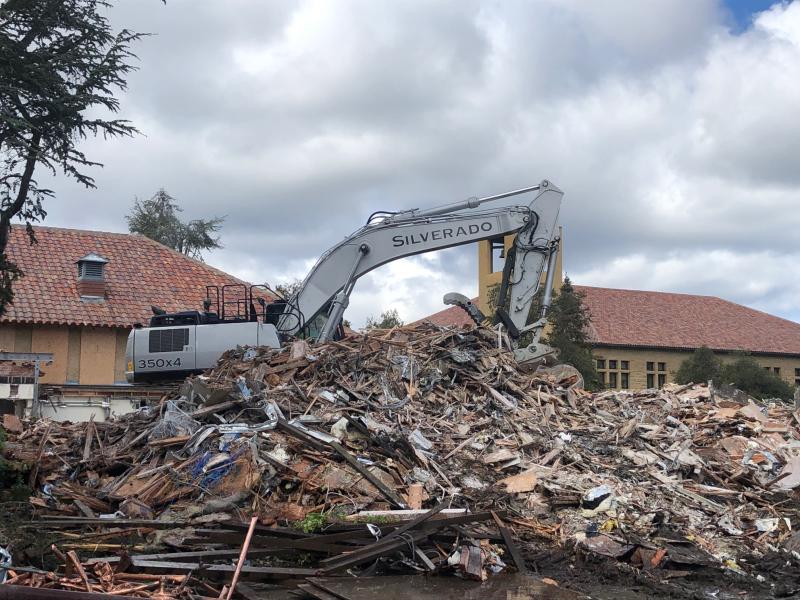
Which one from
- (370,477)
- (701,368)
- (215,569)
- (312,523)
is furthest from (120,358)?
(701,368)

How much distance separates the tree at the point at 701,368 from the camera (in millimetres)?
33469

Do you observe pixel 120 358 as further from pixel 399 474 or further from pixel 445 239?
pixel 399 474

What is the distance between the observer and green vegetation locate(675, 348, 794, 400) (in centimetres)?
3281

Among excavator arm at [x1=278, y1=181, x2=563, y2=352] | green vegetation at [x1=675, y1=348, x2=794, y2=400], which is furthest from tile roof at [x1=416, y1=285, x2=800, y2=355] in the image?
excavator arm at [x1=278, y1=181, x2=563, y2=352]

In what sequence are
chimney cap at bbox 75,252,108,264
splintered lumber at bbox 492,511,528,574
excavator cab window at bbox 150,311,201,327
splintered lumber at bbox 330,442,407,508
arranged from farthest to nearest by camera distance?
chimney cap at bbox 75,252,108,264 → excavator cab window at bbox 150,311,201,327 → splintered lumber at bbox 330,442,407,508 → splintered lumber at bbox 492,511,528,574

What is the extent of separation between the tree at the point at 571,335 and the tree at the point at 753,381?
7.15 m

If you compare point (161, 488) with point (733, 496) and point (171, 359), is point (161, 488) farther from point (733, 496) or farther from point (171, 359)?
point (733, 496)

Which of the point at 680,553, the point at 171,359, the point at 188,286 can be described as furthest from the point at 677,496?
the point at 188,286

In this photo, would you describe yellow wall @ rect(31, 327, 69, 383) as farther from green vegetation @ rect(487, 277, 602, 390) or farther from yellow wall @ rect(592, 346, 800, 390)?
yellow wall @ rect(592, 346, 800, 390)

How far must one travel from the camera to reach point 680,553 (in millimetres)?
9539

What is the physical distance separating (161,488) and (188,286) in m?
18.2

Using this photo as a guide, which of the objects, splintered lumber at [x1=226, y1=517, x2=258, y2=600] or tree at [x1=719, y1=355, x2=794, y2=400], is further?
tree at [x1=719, y1=355, x2=794, y2=400]

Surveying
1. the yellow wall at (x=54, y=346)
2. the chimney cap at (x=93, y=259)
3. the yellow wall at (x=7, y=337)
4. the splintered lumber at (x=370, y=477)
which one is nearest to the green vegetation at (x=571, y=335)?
the chimney cap at (x=93, y=259)

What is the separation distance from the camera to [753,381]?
1296 inches
